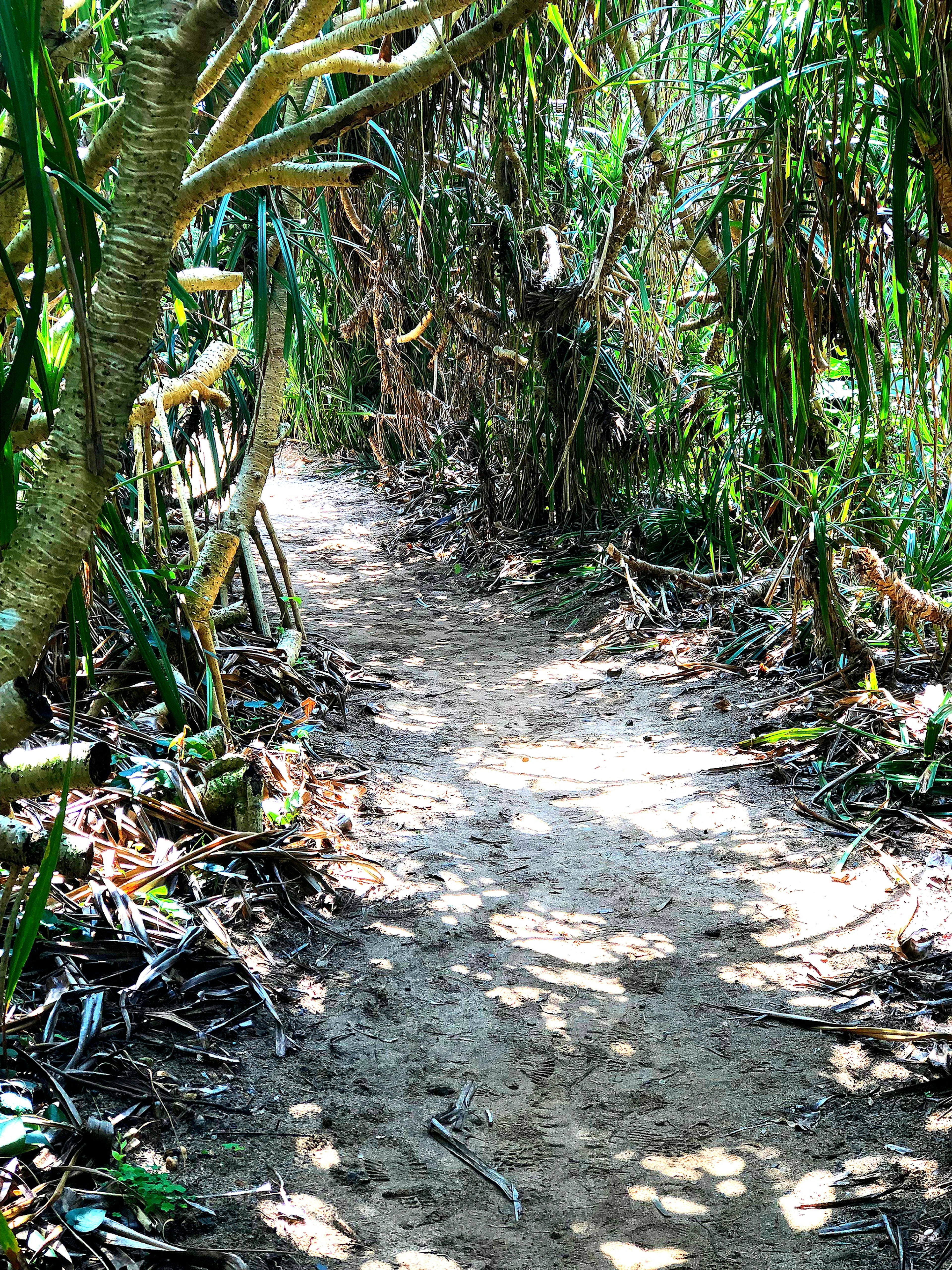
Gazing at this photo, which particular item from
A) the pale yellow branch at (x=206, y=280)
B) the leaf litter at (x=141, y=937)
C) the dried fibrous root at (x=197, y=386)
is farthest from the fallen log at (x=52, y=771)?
the pale yellow branch at (x=206, y=280)

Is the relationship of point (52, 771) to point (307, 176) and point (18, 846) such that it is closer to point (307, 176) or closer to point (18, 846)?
point (18, 846)

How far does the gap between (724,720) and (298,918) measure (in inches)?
78.6

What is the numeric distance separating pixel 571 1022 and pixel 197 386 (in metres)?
2.00

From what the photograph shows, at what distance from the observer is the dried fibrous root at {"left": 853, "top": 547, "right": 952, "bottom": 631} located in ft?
9.19

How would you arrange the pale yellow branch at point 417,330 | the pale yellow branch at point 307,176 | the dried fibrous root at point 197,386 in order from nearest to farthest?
the pale yellow branch at point 307,176
the dried fibrous root at point 197,386
the pale yellow branch at point 417,330

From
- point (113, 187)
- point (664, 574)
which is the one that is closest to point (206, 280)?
point (113, 187)

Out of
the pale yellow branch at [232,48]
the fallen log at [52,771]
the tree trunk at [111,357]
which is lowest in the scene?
the fallen log at [52,771]

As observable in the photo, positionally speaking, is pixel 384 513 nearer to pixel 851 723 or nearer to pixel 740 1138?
pixel 851 723

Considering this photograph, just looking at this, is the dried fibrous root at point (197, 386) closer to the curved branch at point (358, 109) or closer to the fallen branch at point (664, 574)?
the curved branch at point (358, 109)

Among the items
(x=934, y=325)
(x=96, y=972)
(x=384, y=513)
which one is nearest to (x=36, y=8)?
(x=96, y=972)

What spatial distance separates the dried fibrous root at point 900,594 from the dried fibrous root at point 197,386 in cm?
201

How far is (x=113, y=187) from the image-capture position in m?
1.09

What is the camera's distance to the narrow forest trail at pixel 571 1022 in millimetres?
1538

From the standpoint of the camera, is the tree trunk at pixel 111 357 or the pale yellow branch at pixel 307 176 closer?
the tree trunk at pixel 111 357
